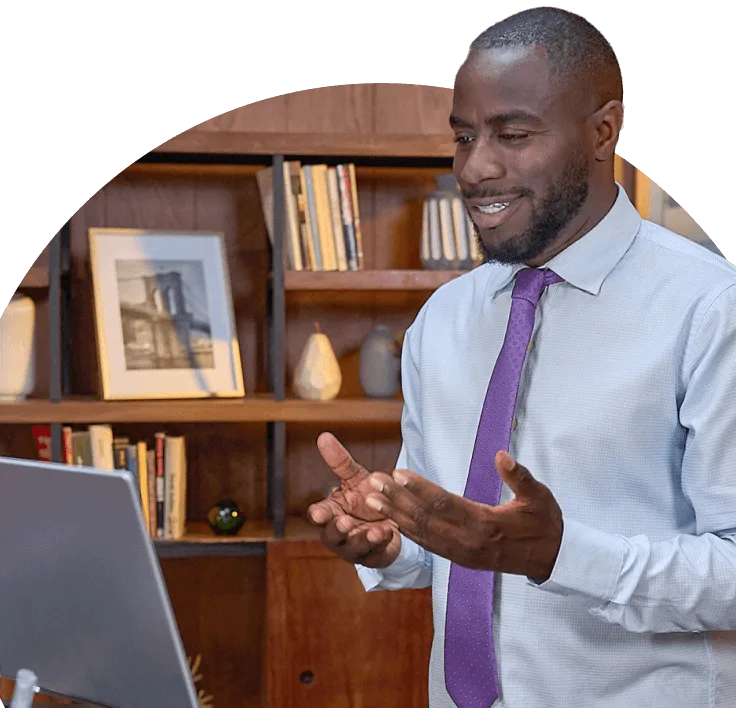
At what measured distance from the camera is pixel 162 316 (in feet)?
9.80

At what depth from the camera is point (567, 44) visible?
131 cm

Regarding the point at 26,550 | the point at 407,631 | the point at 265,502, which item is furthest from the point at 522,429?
the point at 265,502

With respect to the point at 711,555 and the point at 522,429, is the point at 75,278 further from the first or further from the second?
the point at 711,555

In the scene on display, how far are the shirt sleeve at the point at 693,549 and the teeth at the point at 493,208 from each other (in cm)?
28

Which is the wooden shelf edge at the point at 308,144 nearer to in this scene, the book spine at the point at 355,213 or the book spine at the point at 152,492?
the book spine at the point at 355,213

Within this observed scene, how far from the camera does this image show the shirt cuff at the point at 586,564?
1.15 m

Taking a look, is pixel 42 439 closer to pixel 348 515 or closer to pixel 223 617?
pixel 223 617

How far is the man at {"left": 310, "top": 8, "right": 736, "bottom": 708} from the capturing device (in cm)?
122

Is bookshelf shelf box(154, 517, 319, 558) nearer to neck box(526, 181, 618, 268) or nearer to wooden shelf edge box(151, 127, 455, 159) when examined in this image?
wooden shelf edge box(151, 127, 455, 159)

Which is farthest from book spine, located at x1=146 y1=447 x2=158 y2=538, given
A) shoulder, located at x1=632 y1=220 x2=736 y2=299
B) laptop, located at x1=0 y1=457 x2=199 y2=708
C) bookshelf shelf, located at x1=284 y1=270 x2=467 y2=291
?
shoulder, located at x1=632 y1=220 x2=736 y2=299

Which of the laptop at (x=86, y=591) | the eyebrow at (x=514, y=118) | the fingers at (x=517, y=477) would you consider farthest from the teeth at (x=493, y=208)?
the laptop at (x=86, y=591)

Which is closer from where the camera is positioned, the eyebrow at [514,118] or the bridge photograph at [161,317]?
the eyebrow at [514,118]

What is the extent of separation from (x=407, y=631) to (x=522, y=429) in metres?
1.72

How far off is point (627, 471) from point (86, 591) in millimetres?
655
